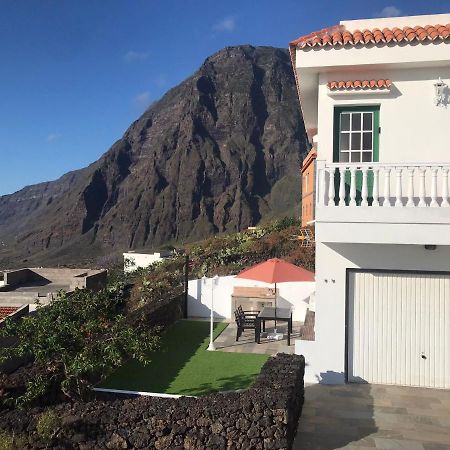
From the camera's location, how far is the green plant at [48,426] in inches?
233

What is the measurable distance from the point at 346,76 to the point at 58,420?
310 inches

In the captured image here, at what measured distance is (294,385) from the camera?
675cm

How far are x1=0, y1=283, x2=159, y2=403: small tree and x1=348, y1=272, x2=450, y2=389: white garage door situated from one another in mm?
4306

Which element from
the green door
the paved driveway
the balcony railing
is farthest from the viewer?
the green door

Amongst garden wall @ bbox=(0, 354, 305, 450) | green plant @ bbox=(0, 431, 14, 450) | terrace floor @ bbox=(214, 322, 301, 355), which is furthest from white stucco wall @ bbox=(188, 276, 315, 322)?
green plant @ bbox=(0, 431, 14, 450)

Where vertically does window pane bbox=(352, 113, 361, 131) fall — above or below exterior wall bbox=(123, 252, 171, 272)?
above

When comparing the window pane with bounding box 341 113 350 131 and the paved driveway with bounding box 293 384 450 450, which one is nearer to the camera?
the paved driveway with bounding box 293 384 450 450

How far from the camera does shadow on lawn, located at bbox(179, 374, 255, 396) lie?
8.61m

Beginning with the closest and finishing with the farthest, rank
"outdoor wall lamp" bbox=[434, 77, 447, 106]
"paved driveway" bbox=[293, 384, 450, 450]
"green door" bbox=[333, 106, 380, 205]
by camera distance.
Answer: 1. "paved driveway" bbox=[293, 384, 450, 450]
2. "outdoor wall lamp" bbox=[434, 77, 447, 106]
3. "green door" bbox=[333, 106, 380, 205]

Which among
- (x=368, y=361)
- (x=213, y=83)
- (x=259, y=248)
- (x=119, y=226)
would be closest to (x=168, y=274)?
(x=259, y=248)

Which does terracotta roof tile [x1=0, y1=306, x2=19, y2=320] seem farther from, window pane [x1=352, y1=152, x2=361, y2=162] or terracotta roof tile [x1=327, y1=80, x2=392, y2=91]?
terracotta roof tile [x1=327, y1=80, x2=392, y2=91]

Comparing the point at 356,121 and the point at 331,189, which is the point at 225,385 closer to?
the point at 331,189

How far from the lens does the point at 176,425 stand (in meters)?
6.02

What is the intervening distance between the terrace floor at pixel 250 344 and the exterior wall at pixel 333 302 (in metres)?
2.14
